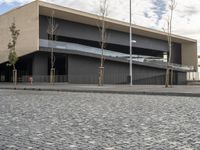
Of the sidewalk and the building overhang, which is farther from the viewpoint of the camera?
the building overhang

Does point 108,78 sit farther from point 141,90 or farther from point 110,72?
point 141,90

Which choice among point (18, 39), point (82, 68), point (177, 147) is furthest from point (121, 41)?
point (177, 147)

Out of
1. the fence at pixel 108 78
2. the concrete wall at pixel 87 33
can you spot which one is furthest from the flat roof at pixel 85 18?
the fence at pixel 108 78

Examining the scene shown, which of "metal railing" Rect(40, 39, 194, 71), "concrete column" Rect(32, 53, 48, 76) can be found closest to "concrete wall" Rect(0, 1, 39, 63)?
"metal railing" Rect(40, 39, 194, 71)

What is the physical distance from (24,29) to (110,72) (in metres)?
14.5

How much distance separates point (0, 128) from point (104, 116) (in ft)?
11.4

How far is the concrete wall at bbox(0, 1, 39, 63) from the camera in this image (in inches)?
2010

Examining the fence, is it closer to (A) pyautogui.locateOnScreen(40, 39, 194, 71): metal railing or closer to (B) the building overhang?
(A) pyautogui.locateOnScreen(40, 39, 194, 71): metal railing

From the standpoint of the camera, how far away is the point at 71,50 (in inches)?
2089

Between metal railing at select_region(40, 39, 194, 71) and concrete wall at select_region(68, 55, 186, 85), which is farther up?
metal railing at select_region(40, 39, 194, 71)

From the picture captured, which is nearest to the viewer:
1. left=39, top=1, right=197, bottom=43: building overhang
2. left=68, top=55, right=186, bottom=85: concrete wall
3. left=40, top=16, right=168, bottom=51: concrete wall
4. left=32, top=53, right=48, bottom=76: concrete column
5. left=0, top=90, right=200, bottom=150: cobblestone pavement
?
left=0, top=90, right=200, bottom=150: cobblestone pavement

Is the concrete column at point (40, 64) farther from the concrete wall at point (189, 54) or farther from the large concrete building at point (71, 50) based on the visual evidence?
the concrete wall at point (189, 54)

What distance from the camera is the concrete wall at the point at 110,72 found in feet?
181

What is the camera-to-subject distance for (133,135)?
320 inches
